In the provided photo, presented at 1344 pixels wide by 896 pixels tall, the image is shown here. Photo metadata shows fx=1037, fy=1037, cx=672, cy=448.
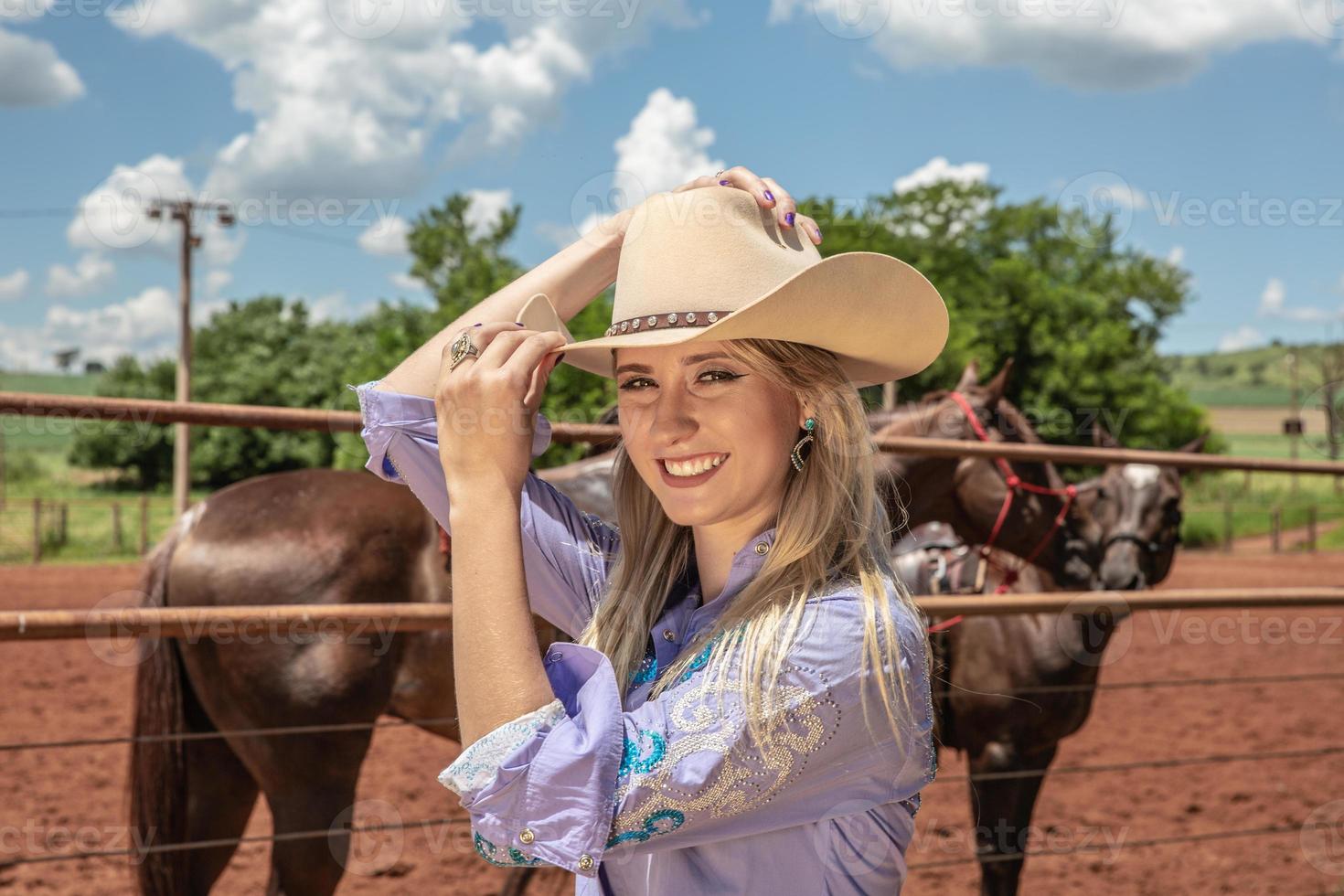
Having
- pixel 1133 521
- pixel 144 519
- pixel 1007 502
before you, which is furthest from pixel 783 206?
pixel 144 519

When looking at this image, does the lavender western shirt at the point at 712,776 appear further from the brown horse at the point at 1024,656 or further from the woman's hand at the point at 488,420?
the brown horse at the point at 1024,656

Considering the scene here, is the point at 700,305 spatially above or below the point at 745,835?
above

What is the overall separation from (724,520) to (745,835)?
369 mm

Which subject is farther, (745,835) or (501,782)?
(745,835)

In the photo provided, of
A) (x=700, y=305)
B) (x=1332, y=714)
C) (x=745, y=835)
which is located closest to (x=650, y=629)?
(x=745, y=835)

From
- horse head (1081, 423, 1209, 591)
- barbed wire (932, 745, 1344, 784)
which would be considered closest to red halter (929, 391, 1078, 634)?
horse head (1081, 423, 1209, 591)

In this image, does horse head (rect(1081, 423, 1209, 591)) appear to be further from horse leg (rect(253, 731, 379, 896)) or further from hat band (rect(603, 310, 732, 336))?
hat band (rect(603, 310, 732, 336))

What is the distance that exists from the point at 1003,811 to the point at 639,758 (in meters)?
3.56

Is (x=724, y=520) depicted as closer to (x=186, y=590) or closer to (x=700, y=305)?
(x=700, y=305)

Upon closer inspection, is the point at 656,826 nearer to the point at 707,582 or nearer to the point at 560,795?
the point at 560,795

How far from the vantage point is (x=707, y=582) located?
135 cm

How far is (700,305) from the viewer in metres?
1.25

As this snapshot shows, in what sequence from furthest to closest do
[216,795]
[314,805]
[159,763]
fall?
[216,795], [314,805], [159,763]

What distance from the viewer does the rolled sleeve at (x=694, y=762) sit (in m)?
1.00
